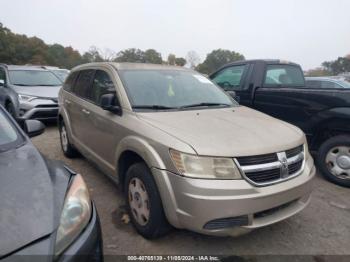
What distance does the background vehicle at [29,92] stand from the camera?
23.9 ft

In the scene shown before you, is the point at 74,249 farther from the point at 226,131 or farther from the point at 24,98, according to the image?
the point at 24,98

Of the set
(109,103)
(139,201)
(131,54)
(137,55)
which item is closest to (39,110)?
(109,103)

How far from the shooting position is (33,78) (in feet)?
28.0

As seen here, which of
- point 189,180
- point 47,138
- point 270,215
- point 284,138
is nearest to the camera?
point 189,180

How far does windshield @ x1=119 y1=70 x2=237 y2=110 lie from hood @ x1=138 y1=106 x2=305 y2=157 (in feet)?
0.72

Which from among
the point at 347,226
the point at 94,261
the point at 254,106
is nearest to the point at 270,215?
the point at 347,226

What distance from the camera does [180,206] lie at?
2.39m

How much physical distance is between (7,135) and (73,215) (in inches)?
46.6

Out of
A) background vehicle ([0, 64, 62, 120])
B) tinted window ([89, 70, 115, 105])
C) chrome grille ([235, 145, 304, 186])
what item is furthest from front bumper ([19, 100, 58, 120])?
chrome grille ([235, 145, 304, 186])

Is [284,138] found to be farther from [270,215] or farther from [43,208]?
[43,208]

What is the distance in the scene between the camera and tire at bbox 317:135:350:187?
413 centimetres

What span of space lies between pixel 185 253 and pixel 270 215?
0.82 m

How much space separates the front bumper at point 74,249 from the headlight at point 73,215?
0.10ft

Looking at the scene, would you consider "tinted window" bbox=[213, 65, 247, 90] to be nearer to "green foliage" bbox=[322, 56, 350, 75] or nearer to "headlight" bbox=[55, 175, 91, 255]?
"headlight" bbox=[55, 175, 91, 255]
